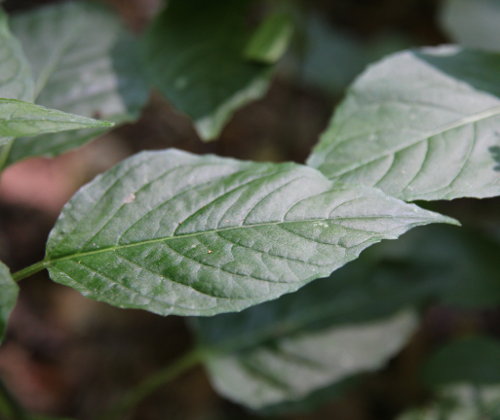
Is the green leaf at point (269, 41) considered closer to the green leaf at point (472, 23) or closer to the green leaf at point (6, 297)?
the green leaf at point (472, 23)

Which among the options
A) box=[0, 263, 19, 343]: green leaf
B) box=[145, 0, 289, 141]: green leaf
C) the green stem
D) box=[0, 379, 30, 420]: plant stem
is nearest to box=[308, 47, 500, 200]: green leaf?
box=[145, 0, 289, 141]: green leaf

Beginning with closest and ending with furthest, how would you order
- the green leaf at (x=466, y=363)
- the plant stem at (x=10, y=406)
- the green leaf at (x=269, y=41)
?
the plant stem at (x=10, y=406), the green leaf at (x=269, y=41), the green leaf at (x=466, y=363)

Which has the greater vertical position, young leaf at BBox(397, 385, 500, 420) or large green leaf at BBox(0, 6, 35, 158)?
large green leaf at BBox(0, 6, 35, 158)

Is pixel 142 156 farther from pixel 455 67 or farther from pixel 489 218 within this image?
pixel 489 218

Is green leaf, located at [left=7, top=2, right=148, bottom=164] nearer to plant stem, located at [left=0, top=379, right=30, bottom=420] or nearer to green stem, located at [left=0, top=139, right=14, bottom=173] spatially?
green stem, located at [left=0, top=139, right=14, bottom=173]

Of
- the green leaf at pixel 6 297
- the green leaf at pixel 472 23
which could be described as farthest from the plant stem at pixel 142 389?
the green leaf at pixel 472 23

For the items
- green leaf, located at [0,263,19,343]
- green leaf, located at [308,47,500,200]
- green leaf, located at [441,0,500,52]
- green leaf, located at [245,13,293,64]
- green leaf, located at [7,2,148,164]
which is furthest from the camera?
green leaf, located at [441,0,500,52]
